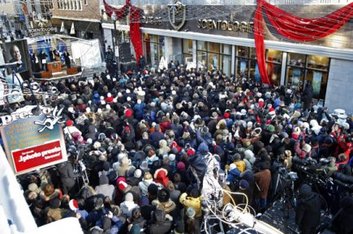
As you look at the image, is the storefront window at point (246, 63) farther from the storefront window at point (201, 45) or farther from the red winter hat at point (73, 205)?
the red winter hat at point (73, 205)

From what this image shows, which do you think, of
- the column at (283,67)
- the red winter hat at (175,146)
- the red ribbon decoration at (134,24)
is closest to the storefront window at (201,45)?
the red ribbon decoration at (134,24)

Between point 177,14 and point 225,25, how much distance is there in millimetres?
Answer: 4409

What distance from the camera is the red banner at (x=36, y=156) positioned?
5.81 metres

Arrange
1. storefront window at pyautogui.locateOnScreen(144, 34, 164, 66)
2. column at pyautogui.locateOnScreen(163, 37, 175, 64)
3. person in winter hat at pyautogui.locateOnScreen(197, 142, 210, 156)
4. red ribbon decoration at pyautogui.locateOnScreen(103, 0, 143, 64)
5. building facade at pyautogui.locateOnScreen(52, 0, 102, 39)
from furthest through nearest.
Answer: building facade at pyautogui.locateOnScreen(52, 0, 102, 39) → red ribbon decoration at pyautogui.locateOnScreen(103, 0, 143, 64) → storefront window at pyautogui.locateOnScreen(144, 34, 164, 66) → column at pyautogui.locateOnScreen(163, 37, 175, 64) → person in winter hat at pyautogui.locateOnScreen(197, 142, 210, 156)

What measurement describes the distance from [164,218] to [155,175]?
1429 mm

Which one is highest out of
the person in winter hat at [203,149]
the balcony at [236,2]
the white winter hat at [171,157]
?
the balcony at [236,2]

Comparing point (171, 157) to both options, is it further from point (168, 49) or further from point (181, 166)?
point (168, 49)

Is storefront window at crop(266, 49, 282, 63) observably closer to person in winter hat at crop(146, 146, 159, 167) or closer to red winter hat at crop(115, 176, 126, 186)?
person in winter hat at crop(146, 146, 159, 167)

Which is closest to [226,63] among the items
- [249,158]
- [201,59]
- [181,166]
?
[201,59]

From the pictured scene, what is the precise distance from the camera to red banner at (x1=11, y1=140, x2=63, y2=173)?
5809 mm

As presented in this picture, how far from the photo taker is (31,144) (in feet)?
19.4

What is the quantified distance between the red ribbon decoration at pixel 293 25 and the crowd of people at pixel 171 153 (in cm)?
270

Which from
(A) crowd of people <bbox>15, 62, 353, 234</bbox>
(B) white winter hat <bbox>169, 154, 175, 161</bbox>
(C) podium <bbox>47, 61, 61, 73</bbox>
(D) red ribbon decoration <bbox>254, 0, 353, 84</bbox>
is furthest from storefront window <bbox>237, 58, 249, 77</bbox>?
(B) white winter hat <bbox>169, 154, 175, 161</bbox>

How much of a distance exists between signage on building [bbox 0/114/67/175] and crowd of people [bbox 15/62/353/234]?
649mm
